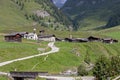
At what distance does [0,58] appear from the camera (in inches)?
4692

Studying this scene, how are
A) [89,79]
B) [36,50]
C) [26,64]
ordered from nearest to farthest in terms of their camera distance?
[89,79] < [26,64] < [36,50]

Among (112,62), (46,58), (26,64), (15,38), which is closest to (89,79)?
(112,62)

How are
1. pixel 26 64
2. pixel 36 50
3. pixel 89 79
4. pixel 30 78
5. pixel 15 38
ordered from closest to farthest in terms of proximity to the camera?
pixel 89 79 < pixel 30 78 < pixel 26 64 < pixel 36 50 < pixel 15 38

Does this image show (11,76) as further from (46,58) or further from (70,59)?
(70,59)

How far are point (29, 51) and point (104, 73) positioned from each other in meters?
62.5

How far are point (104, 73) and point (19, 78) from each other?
64.1 ft

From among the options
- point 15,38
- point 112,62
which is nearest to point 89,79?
point 112,62

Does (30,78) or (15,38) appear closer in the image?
(30,78)

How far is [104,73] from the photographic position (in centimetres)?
8288

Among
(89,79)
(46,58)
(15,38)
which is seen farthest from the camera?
(15,38)

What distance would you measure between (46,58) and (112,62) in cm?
4534

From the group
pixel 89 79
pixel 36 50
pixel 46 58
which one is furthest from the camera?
pixel 36 50

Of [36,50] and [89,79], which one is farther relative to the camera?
[36,50]

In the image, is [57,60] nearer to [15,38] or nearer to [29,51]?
[29,51]
